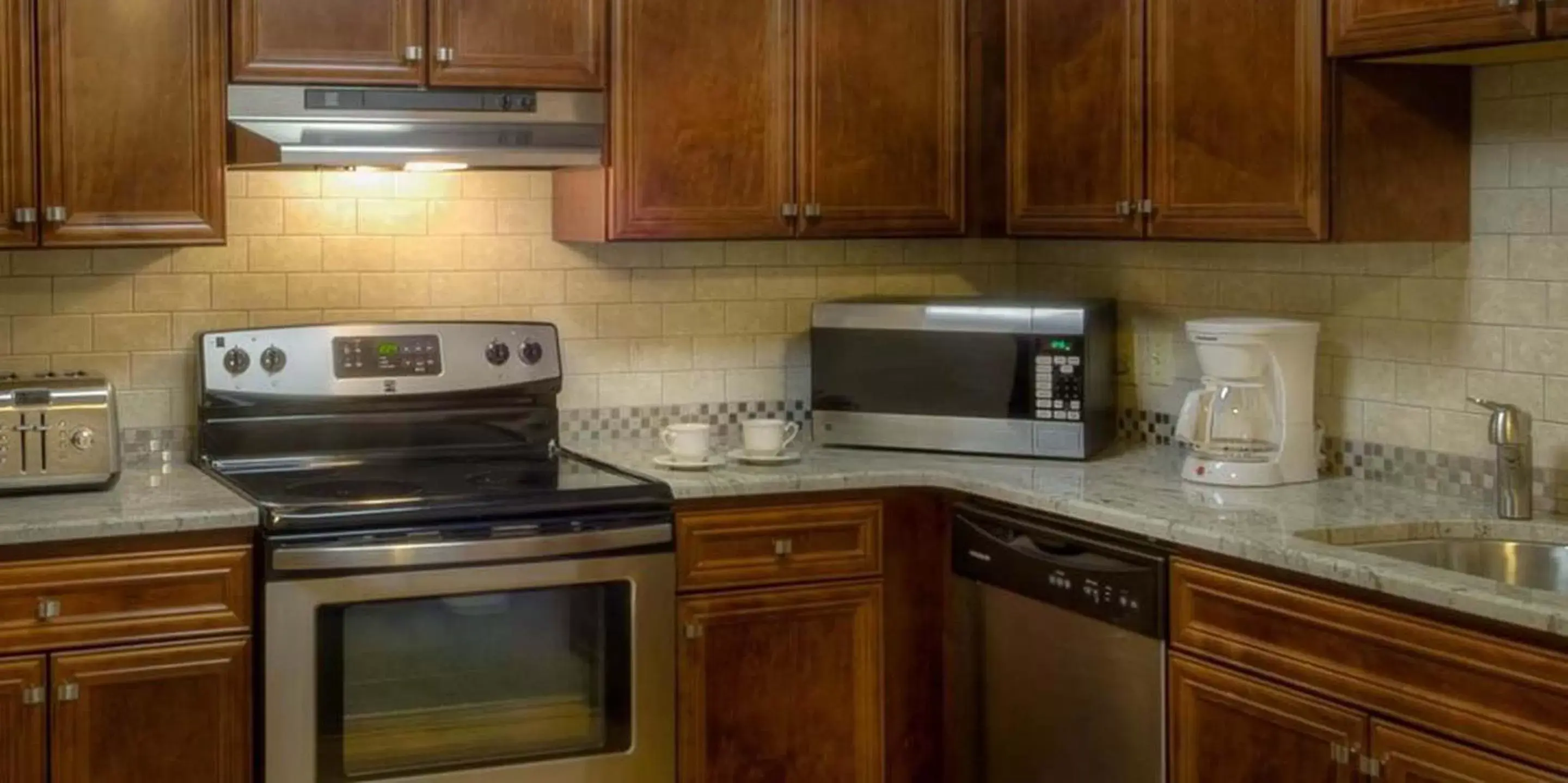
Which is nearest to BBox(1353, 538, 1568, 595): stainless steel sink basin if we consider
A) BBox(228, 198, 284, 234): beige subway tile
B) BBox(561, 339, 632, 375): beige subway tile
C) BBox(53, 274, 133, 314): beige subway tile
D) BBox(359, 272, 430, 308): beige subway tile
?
BBox(561, 339, 632, 375): beige subway tile

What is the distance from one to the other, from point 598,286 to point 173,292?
36.9 inches

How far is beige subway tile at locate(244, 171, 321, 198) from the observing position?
12.9ft

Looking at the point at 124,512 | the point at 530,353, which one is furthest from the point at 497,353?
the point at 124,512

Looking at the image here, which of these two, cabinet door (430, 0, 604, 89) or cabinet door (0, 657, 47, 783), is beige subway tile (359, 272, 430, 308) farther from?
cabinet door (0, 657, 47, 783)

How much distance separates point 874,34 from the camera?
4109 millimetres

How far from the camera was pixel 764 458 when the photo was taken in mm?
3902

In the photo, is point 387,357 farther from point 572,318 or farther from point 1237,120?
point 1237,120

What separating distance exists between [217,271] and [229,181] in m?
0.19

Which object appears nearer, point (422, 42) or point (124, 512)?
point (124, 512)

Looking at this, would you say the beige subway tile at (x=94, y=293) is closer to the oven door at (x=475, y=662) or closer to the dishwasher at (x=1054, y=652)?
the oven door at (x=475, y=662)

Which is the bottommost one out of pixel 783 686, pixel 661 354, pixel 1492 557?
pixel 783 686

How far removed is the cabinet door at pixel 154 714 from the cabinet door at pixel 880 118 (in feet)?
5.16

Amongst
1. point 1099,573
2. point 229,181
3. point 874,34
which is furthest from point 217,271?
point 1099,573

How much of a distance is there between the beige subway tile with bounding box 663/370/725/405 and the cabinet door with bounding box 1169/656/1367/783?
152 cm
